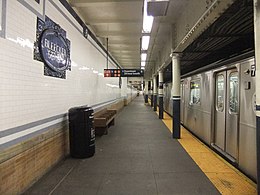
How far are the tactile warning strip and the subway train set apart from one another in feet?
0.43

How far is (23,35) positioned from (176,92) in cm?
442

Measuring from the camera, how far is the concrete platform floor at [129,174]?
2791 millimetres

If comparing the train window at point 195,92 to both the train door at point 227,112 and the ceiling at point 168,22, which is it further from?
the train door at point 227,112

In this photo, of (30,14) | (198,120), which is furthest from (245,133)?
(30,14)

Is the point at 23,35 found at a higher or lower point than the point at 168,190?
higher

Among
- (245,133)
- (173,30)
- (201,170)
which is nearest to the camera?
(245,133)

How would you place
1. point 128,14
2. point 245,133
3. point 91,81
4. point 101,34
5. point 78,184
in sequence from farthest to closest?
1. point 101,34
2. point 91,81
3. point 128,14
4. point 245,133
5. point 78,184

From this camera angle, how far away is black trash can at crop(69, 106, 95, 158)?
4066mm

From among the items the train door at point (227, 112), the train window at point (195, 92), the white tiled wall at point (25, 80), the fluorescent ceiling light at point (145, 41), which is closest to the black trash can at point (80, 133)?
the white tiled wall at point (25, 80)

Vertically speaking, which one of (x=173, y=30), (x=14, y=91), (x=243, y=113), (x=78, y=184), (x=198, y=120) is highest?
(x=173, y=30)

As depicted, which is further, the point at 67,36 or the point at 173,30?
the point at 173,30

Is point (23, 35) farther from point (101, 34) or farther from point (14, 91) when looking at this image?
point (101, 34)

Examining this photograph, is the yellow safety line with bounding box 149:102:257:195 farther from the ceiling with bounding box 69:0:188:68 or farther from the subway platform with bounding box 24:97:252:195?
the ceiling with bounding box 69:0:188:68

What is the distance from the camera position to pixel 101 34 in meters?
6.92
